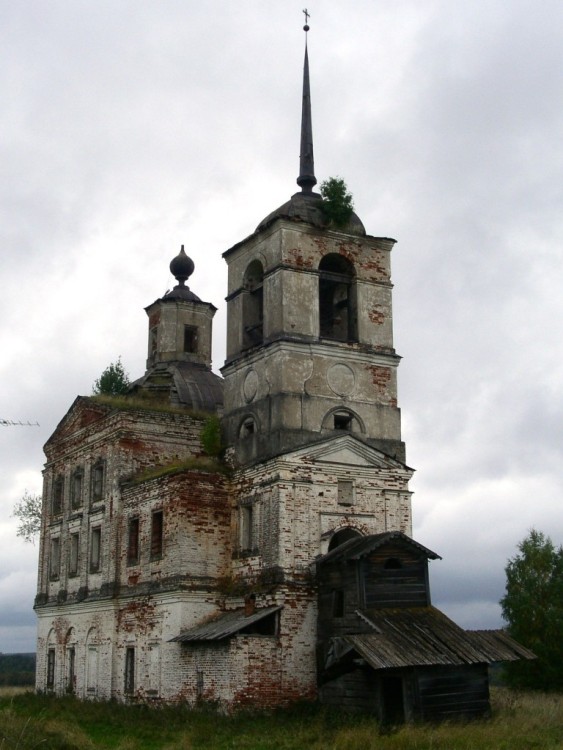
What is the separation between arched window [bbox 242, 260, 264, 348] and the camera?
23.7 m

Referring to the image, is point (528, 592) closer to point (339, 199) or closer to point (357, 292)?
point (357, 292)

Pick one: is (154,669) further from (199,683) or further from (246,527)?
(246,527)

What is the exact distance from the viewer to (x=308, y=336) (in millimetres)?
22047

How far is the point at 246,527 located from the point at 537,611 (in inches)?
370

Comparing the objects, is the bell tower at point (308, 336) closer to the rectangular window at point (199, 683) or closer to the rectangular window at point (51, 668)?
the rectangular window at point (199, 683)

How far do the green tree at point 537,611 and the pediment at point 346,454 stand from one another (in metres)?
7.12

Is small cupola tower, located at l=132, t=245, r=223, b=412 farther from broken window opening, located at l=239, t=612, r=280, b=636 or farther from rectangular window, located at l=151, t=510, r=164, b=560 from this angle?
broken window opening, located at l=239, t=612, r=280, b=636

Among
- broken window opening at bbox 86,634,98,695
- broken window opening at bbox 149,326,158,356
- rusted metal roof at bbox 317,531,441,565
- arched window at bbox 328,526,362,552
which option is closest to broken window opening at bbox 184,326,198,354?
broken window opening at bbox 149,326,158,356

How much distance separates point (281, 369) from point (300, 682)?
673 cm

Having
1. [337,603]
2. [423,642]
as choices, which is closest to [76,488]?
[337,603]

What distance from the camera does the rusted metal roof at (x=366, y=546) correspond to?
19016 mm

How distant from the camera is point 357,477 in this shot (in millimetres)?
21516

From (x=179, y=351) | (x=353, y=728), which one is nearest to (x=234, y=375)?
(x=179, y=351)

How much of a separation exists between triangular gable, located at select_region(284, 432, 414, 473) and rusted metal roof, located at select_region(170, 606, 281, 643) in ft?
11.0
